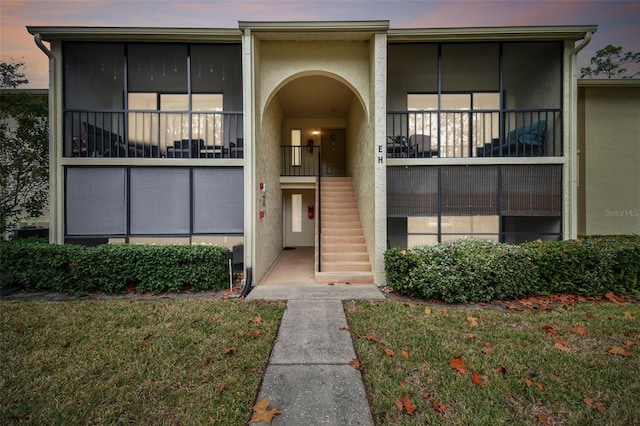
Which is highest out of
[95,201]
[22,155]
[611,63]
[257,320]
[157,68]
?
[611,63]

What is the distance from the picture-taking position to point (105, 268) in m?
4.73

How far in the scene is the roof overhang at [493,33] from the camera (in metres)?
5.46

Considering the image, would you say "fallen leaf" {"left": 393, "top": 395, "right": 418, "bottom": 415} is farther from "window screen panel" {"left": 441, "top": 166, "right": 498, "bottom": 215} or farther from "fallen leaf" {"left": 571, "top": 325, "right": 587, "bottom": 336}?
"window screen panel" {"left": 441, "top": 166, "right": 498, "bottom": 215}

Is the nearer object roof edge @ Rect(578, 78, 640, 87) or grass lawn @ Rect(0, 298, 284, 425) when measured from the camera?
grass lawn @ Rect(0, 298, 284, 425)

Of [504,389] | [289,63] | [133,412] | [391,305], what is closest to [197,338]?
[133,412]

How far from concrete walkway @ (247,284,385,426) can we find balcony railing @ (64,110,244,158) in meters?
4.01

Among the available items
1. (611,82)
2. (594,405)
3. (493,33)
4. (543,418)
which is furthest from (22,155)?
(611,82)

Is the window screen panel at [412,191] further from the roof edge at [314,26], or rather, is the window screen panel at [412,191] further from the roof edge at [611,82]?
the roof edge at [611,82]

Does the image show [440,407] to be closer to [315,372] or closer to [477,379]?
[477,379]

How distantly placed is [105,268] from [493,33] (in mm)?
9263

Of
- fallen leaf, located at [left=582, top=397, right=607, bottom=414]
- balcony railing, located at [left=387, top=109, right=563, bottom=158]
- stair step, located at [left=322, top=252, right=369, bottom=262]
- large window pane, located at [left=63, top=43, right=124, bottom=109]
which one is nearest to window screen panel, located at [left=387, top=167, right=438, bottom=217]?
balcony railing, located at [left=387, top=109, right=563, bottom=158]

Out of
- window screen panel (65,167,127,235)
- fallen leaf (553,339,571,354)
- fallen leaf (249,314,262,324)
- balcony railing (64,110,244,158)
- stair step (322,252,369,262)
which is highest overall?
balcony railing (64,110,244,158)

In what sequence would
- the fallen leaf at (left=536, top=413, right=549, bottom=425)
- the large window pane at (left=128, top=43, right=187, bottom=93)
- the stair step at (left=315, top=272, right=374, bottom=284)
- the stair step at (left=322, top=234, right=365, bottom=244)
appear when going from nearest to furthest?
1. the fallen leaf at (left=536, top=413, right=549, bottom=425)
2. the stair step at (left=315, top=272, right=374, bottom=284)
3. the large window pane at (left=128, top=43, right=187, bottom=93)
4. the stair step at (left=322, top=234, right=365, bottom=244)

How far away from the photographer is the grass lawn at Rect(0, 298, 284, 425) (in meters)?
2.09
